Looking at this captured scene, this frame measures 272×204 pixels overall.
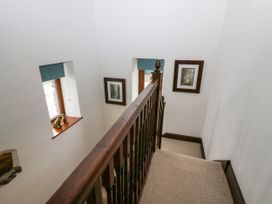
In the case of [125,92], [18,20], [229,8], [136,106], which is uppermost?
[229,8]

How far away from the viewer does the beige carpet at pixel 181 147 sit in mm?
3217

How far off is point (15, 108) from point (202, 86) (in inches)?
114

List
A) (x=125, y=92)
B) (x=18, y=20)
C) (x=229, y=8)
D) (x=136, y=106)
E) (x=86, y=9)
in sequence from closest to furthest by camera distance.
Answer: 1. (x=136, y=106)
2. (x=18, y=20)
3. (x=229, y=8)
4. (x=86, y=9)
5. (x=125, y=92)

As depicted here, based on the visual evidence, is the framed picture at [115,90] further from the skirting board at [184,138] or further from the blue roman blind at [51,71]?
the skirting board at [184,138]

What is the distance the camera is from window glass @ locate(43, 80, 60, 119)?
2682 mm

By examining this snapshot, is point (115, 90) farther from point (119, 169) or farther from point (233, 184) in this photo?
point (119, 169)

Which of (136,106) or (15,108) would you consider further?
(15,108)

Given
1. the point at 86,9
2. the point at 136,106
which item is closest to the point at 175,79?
the point at 86,9

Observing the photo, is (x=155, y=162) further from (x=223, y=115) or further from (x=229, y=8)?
(x=229, y=8)

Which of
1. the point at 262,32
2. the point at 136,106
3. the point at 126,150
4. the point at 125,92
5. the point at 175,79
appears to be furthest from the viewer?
the point at 125,92

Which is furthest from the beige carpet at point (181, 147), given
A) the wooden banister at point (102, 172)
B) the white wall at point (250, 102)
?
the wooden banister at point (102, 172)

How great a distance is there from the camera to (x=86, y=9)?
9.24ft

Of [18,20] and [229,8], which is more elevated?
[229,8]

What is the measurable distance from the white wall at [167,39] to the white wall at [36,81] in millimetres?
458
